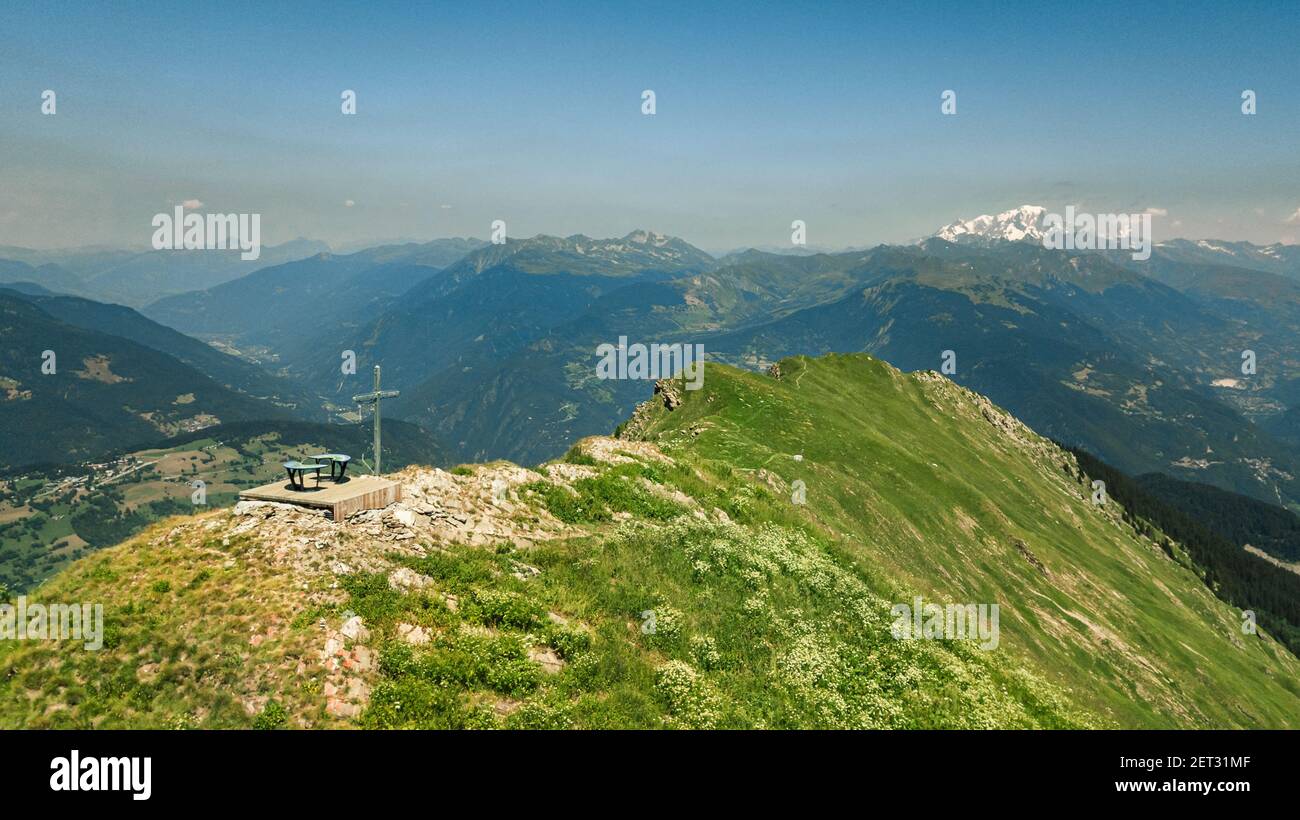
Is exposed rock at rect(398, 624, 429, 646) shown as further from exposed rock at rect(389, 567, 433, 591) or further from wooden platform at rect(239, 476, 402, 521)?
wooden platform at rect(239, 476, 402, 521)

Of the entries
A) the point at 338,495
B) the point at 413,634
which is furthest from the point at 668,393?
the point at 413,634

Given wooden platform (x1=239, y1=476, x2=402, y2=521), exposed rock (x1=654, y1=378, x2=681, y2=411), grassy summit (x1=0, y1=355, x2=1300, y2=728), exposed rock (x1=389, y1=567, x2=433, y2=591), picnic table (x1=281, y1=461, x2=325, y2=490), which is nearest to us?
grassy summit (x1=0, y1=355, x2=1300, y2=728)

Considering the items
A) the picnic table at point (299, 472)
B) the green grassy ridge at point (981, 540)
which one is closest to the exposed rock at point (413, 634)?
the picnic table at point (299, 472)

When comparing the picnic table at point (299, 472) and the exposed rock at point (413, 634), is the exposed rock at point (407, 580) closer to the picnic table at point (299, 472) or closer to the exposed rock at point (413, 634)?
the exposed rock at point (413, 634)

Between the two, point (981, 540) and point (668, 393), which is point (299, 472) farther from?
point (981, 540)

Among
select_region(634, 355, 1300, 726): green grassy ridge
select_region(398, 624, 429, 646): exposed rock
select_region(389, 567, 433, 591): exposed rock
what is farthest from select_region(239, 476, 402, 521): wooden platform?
select_region(634, 355, 1300, 726): green grassy ridge
